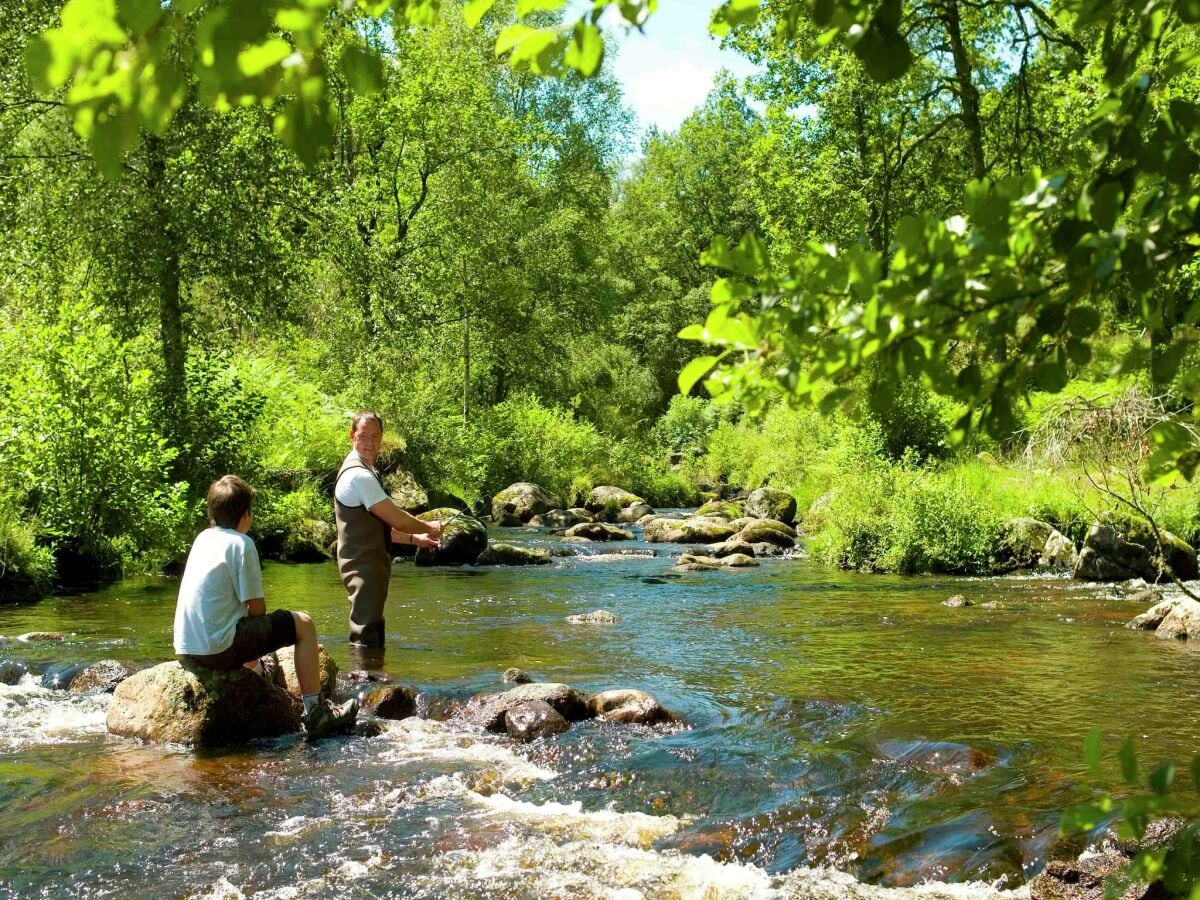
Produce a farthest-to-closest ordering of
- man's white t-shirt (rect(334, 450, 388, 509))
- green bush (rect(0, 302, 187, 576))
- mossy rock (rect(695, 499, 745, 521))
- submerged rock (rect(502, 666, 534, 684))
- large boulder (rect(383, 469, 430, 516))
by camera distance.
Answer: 1. mossy rock (rect(695, 499, 745, 521))
2. large boulder (rect(383, 469, 430, 516))
3. green bush (rect(0, 302, 187, 576))
4. man's white t-shirt (rect(334, 450, 388, 509))
5. submerged rock (rect(502, 666, 534, 684))

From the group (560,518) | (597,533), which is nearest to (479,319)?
(560,518)

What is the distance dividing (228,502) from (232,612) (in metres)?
0.71

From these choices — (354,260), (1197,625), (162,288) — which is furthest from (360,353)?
(1197,625)

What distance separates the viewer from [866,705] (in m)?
8.24

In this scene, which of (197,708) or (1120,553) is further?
(1120,553)

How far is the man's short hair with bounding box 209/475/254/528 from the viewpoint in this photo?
7.36 metres

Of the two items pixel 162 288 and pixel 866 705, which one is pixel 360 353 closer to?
pixel 162 288

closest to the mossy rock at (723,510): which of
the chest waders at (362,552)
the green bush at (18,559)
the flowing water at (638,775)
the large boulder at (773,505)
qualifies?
the large boulder at (773,505)

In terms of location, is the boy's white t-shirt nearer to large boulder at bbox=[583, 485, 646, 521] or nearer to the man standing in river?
the man standing in river

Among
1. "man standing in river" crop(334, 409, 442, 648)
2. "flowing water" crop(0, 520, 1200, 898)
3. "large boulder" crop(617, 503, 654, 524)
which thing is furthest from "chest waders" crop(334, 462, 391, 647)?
"large boulder" crop(617, 503, 654, 524)

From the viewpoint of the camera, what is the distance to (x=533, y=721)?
25.1ft

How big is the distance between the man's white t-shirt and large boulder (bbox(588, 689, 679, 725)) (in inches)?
94.6

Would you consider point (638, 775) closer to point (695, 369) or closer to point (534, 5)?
point (695, 369)

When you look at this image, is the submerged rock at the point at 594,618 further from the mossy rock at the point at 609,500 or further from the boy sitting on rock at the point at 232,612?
the mossy rock at the point at 609,500
